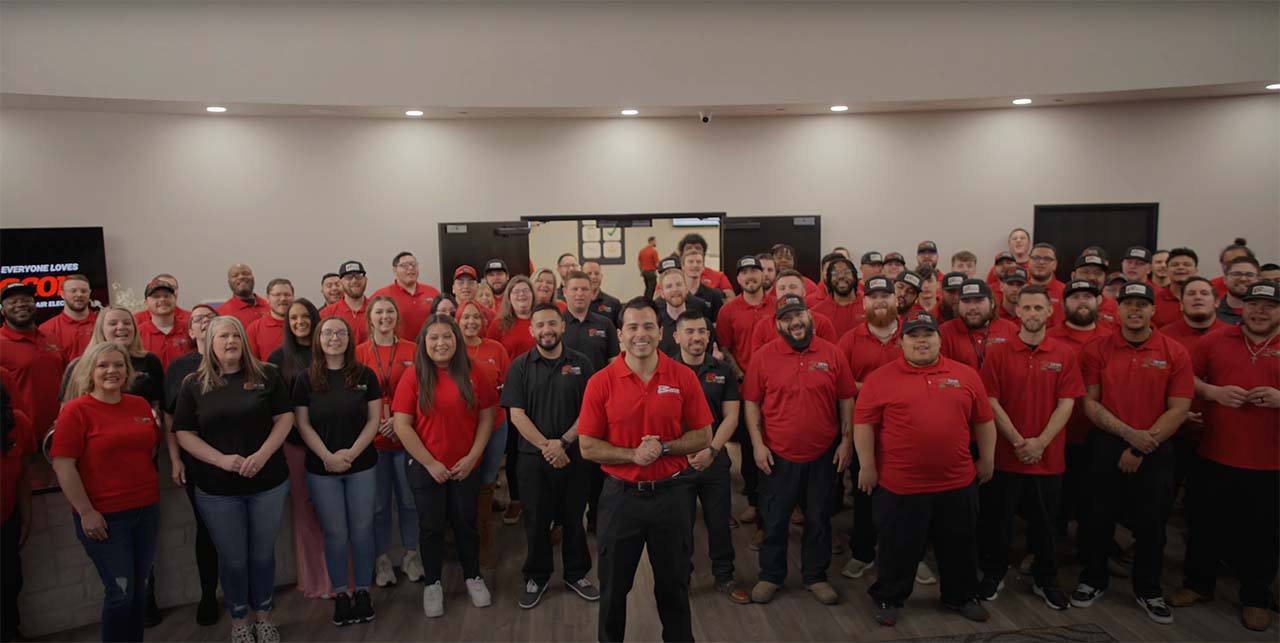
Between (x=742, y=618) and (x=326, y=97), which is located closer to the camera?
(x=742, y=618)

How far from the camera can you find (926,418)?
3.85 m

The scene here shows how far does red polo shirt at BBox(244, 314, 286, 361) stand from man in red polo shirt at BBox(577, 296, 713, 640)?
320cm

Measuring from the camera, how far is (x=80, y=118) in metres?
7.92

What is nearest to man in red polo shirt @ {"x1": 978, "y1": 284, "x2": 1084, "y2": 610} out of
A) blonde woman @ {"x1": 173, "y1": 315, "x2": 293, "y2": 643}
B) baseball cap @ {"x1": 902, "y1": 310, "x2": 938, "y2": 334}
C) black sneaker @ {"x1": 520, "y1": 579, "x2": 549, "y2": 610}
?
baseball cap @ {"x1": 902, "y1": 310, "x2": 938, "y2": 334}

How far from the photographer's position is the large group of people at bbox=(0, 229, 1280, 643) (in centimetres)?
358

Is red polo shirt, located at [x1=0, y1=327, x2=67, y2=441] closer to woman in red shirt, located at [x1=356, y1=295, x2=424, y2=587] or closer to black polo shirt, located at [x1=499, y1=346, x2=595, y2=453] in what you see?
woman in red shirt, located at [x1=356, y1=295, x2=424, y2=587]

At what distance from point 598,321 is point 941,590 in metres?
2.86

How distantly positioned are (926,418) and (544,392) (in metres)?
2.20

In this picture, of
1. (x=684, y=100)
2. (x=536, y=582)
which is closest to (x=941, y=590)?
(x=536, y=582)

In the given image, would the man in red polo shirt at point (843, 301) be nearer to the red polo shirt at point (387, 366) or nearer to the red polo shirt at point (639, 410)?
the red polo shirt at point (639, 410)

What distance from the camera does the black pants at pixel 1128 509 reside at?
4.16 meters

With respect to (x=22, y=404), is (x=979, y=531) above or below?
below

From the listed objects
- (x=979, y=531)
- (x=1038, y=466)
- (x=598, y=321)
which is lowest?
(x=979, y=531)

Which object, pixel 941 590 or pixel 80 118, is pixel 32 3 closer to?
pixel 80 118
